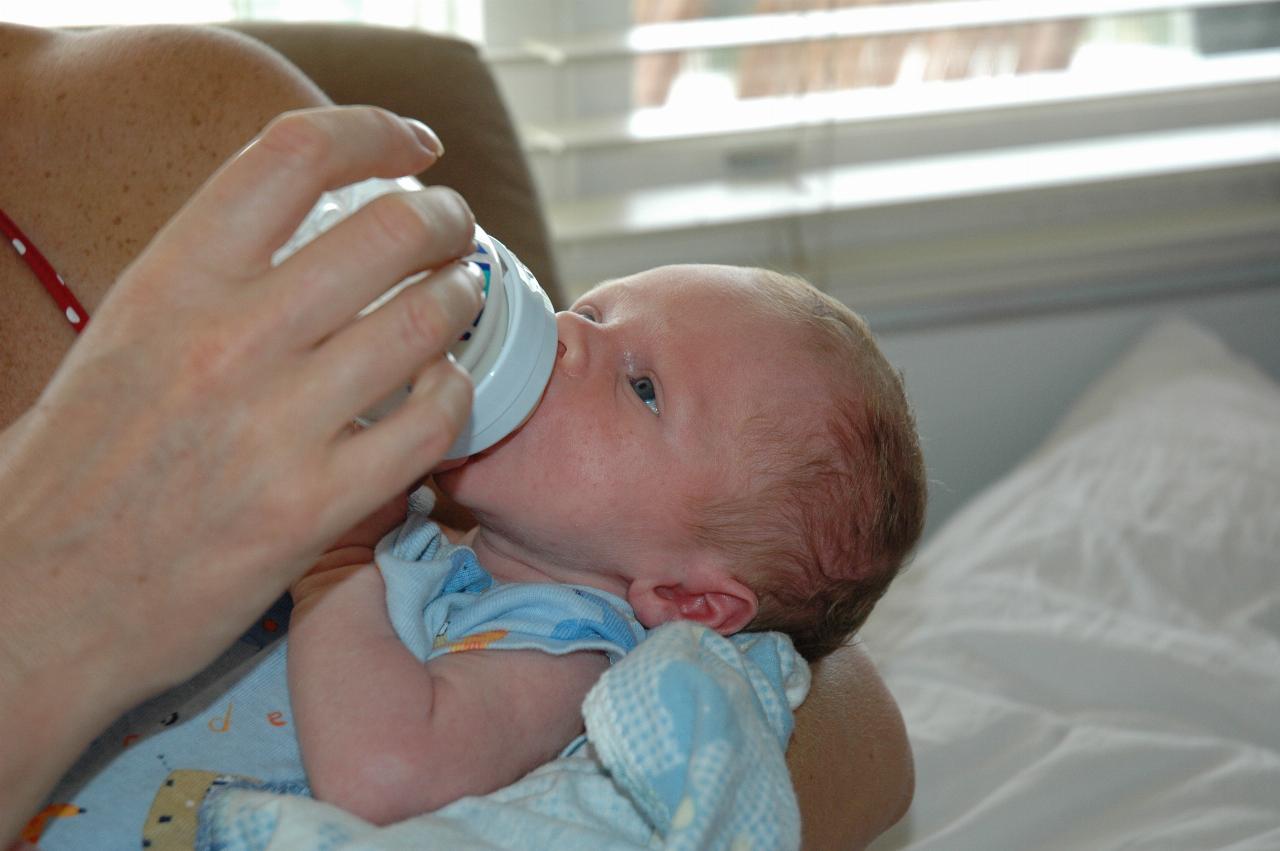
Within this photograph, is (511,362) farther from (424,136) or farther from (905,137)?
(905,137)

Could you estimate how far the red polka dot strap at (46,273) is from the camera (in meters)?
1.21

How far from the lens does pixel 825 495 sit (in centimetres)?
115

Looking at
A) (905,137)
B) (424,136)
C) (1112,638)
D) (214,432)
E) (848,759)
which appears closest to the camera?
(214,432)

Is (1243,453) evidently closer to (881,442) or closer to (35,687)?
(881,442)

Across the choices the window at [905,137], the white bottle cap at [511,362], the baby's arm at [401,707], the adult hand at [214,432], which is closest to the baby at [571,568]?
the baby's arm at [401,707]

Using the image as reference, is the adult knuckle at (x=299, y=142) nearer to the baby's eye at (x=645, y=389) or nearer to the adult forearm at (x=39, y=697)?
the adult forearm at (x=39, y=697)

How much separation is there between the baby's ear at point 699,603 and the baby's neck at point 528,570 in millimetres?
28

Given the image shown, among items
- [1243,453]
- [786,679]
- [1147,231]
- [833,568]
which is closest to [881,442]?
[833,568]

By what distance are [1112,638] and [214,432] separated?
1.32 m

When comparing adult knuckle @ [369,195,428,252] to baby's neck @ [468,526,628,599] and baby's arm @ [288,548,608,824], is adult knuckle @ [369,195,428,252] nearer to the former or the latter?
baby's arm @ [288,548,608,824]

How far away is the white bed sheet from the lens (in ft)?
4.55

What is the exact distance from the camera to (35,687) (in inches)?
29.5

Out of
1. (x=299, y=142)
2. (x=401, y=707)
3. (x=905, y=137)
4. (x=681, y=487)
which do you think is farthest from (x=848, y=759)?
(x=905, y=137)

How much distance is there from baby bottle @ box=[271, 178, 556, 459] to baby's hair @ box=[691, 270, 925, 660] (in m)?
0.23
